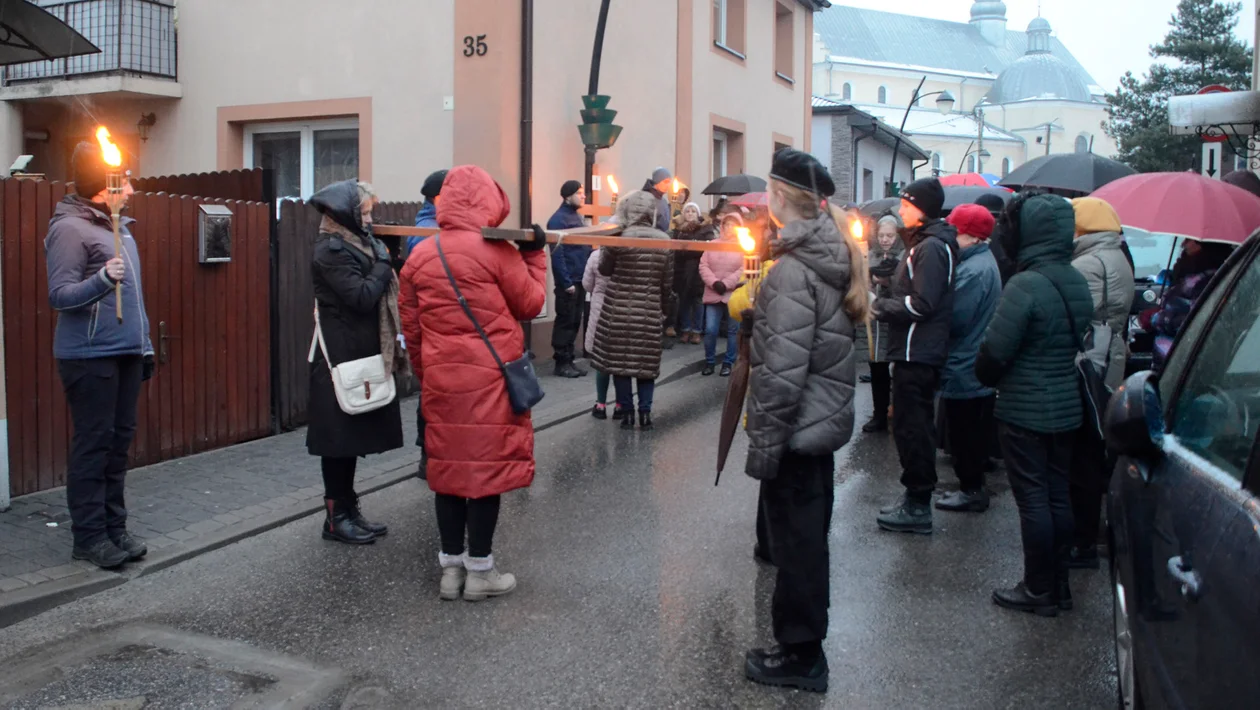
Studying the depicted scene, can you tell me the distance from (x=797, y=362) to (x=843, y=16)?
306ft

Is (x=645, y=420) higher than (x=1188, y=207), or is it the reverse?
(x=1188, y=207)

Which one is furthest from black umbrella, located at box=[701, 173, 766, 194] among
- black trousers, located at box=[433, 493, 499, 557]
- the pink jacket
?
black trousers, located at box=[433, 493, 499, 557]

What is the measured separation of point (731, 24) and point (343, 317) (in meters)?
14.3

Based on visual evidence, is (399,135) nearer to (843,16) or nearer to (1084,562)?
(1084,562)

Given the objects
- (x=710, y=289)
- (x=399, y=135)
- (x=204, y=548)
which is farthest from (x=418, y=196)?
(x=204, y=548)

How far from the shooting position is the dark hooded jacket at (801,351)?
3.88 meters

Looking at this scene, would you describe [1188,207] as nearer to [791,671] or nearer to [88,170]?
[791,671]

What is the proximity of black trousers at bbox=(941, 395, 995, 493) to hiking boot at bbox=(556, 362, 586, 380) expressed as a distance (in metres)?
5.41

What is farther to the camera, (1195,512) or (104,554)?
(104,554)

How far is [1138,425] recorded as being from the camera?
301cm

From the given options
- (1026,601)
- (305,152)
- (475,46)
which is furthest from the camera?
(305,152)

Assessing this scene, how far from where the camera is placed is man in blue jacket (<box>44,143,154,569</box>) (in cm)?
497

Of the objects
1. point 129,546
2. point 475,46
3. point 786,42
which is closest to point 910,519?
point 129,546

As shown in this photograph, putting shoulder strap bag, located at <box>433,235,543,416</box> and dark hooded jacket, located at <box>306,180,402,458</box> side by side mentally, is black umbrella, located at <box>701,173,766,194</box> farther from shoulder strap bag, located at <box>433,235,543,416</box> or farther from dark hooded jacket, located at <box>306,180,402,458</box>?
shoulder strap bag, located at <box>433,235,543,416</box>
